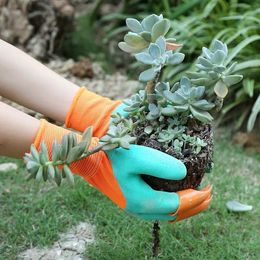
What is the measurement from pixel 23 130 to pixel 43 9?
1705 millimetres

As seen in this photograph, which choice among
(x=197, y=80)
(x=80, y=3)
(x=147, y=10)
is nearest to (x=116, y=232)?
(x=197, y=80)

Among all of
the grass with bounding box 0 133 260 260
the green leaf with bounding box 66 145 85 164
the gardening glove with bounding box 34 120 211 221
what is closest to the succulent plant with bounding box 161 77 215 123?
the gardening glove with bounding box 34 120 211 221

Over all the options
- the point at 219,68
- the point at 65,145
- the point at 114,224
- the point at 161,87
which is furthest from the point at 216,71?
the point at 114,224

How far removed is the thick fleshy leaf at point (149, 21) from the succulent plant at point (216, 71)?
122mm

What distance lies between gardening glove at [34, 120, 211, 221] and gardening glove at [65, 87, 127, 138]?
175 mm

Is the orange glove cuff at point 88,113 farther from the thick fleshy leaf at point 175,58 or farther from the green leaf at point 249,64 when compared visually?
the green leaf at point 249,64

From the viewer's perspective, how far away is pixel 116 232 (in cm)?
171

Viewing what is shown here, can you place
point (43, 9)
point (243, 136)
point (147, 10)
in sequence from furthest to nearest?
point (147, 10) < point (43, 9) < point (243, 136)

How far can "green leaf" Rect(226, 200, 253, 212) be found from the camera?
6.16 ft

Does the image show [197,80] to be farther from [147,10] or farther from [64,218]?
[147,10]

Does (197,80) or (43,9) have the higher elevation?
(197,80)

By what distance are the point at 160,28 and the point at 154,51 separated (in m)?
0.05

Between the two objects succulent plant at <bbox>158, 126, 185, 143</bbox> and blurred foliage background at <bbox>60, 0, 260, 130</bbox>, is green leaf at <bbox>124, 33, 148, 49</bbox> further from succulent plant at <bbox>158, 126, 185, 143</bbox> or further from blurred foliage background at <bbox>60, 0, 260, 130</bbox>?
blurred foliage background at <bbox>60, 0, 260, 130</bbox>

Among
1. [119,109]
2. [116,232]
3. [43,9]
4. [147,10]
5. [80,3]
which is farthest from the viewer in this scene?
[80,3]
